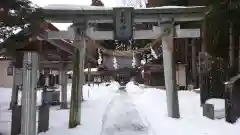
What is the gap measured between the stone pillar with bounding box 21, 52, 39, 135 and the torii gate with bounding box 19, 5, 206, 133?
10.4ft

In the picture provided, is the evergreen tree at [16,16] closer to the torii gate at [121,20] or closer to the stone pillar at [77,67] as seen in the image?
the torii gate at [121,20]

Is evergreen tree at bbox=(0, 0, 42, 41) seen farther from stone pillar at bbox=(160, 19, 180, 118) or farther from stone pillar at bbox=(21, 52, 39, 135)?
stone pillar at bbox=(160, 19, 180, 118)

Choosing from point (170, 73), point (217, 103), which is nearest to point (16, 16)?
point (170, 73)

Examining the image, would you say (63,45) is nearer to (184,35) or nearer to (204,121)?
(184,35)

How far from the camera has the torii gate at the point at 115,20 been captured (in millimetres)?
11234

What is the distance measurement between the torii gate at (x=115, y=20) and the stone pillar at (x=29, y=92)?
3.18 m

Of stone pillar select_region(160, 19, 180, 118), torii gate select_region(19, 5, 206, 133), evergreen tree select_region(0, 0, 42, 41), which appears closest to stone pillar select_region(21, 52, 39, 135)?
evergreen tree select_region(0, 0, 42, 41)

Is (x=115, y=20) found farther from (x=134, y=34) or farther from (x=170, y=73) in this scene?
(x=170, y=73)

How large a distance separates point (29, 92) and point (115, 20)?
4.95 m

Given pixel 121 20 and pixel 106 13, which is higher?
pixel 106 13

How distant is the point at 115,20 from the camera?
11508 mm

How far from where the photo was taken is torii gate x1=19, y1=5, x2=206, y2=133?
11.2m

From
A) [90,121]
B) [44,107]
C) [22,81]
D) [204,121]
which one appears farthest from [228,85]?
[22,81]

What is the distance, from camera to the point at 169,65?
1262cm
